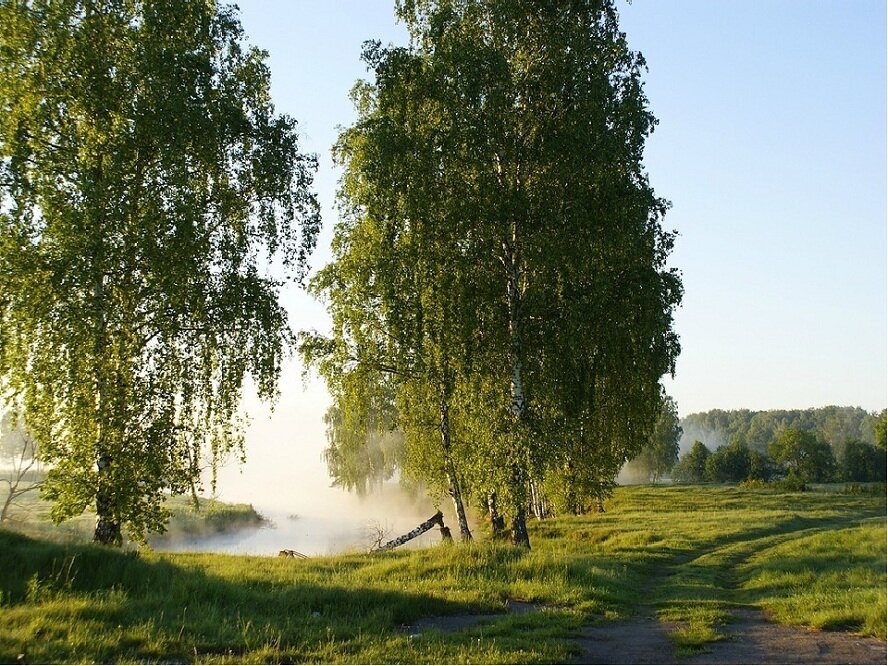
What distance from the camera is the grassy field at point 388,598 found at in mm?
9773

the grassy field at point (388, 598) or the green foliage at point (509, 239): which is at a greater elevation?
the green foliage at point (509, 239)

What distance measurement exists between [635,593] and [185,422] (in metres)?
12.1

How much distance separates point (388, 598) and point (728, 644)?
5.90 m

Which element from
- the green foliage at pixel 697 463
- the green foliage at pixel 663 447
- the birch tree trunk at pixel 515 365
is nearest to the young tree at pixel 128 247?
the birch tree trunk at pixel 515 365

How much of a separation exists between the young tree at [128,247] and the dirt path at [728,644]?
32.1 feet

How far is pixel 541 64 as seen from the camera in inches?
894

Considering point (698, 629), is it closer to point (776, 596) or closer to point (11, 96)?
point (776, 596)

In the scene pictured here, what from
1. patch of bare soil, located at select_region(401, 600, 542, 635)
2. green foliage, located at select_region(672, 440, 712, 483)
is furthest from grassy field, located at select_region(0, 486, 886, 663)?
green foliage, located at select_region(672, 440, 712, 483)

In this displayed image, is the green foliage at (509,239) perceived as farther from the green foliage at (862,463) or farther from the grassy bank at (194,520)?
the green foliage at (862,463)

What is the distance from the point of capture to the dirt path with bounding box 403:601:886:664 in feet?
32.0

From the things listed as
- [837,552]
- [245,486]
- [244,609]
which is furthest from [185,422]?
[245,486]

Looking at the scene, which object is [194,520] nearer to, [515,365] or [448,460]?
[448,460]

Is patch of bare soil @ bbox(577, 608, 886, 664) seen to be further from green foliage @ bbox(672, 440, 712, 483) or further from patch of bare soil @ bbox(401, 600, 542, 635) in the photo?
green foliage @ bbox(672, 440, 712, 483)

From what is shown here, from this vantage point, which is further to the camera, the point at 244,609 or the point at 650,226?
the point at 650,226
